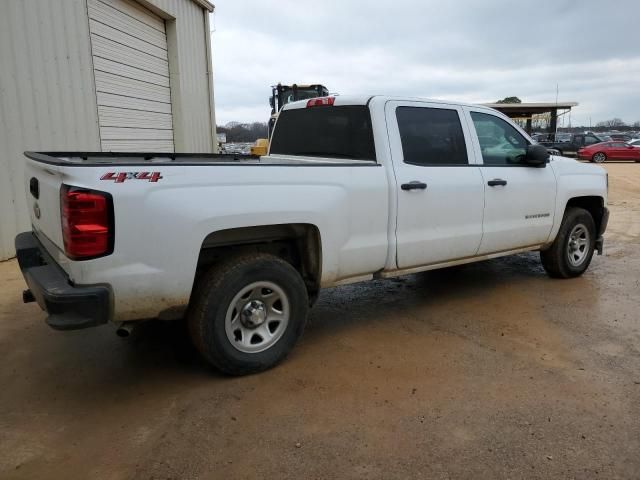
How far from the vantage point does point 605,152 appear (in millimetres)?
29094

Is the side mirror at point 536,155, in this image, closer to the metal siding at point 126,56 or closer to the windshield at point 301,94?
the metal siding at point 126,56

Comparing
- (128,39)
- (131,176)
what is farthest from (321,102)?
(128,39)

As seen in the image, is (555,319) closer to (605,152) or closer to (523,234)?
(523,234)

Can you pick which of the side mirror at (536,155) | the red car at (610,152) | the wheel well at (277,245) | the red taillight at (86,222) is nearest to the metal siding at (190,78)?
the side mirror at (536,155)

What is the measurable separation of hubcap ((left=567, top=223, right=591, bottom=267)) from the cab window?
4.16ft

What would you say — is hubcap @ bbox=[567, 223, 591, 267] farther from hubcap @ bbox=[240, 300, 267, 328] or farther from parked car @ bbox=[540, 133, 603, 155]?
parked car @ bbox=[540, 133, 603, 155]

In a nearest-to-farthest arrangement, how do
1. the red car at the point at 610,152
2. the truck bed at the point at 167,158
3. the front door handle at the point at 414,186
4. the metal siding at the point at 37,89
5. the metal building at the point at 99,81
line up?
the truck bed at the point at 167,158 < the front door handle at the point at 414,186 < the metal siding at the point at 37,89 < the metal building at the point at 99,81 < the red car at the point at 610,152

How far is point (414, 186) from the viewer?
167 inches

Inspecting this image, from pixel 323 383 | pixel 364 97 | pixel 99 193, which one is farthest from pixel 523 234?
pixel 99 193

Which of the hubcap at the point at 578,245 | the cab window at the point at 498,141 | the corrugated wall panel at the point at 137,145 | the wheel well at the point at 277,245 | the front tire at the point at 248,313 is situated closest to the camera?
the front tire at the point at 248,313

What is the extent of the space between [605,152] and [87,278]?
103 ft

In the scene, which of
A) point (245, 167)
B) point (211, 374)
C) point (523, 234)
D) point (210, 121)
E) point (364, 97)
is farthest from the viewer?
point (210, 121)

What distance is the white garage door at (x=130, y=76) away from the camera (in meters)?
8.44

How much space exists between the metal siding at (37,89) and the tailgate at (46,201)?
3.24 m
